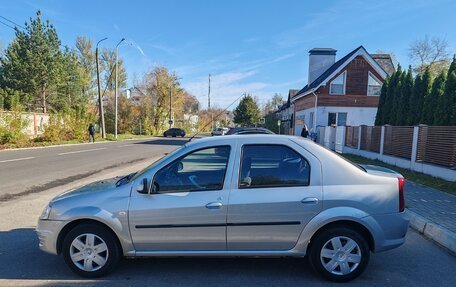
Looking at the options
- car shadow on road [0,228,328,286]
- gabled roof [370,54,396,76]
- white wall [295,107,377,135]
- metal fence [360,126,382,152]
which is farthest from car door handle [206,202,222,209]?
gabled roof [370,54,396,76]

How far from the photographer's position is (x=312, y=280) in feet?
12.2

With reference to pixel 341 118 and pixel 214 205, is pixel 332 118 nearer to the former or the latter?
pixel 341 118

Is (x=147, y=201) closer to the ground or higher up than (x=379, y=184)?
closer to the ground

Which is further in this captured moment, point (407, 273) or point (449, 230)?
point (449, 230)

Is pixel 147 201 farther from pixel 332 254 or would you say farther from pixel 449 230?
pixel 449 230

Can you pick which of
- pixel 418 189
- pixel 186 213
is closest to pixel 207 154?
pixel 186 213

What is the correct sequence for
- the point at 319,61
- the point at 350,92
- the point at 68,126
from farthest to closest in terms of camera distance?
the point at 319,61 < the point at 68,126 < the point at 350,92

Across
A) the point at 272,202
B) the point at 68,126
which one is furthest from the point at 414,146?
the point at 68,126

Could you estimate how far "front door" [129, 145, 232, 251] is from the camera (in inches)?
143

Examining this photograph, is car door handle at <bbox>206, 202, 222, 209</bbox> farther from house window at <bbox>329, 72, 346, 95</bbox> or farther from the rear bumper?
house window at <bbox>329, 72, 346, 95</bbox>

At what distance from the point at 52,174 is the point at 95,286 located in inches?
357

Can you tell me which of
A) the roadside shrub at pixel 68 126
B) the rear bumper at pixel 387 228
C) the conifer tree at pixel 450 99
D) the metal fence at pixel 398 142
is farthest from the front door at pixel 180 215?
the roadside shrub at pixel 68 126

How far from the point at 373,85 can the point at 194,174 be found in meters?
27.4

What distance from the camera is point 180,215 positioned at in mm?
3639
